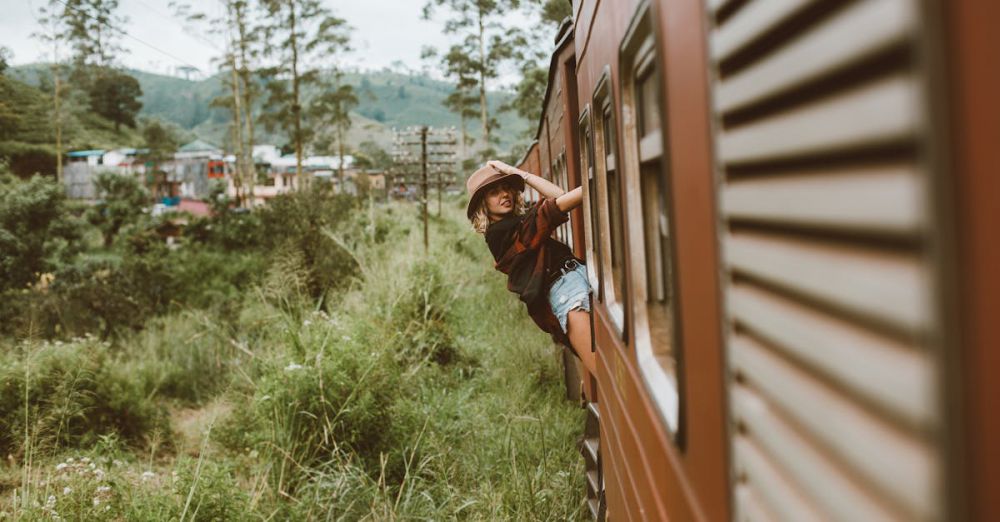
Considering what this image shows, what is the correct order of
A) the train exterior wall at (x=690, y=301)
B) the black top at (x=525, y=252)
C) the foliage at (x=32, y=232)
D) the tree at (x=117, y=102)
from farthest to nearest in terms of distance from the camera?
the tree at (x=117, y=102) → the foliage at (x=32, y=232) → the black top at (x=525, y=252) → the train exterior wall at (x=690, y=301)

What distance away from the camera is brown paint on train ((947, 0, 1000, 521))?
474 mm

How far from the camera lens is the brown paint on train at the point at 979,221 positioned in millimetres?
474

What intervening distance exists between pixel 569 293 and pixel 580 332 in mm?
250

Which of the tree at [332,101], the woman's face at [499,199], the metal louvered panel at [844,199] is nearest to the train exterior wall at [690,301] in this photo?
the metal louvered panel at [844,199]

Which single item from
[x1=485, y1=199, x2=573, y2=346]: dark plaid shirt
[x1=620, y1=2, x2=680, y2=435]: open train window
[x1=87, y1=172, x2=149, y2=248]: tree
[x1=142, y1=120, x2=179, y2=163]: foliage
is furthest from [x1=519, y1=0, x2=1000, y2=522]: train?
[x1=142, y1=120, x2=179, y2=163]: foliage

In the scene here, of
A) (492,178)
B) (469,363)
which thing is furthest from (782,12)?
(469,363)

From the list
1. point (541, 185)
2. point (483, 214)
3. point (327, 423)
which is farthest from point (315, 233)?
→ point (541, 185)

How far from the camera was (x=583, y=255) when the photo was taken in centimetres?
469

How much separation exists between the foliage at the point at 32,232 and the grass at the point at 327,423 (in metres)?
5.79

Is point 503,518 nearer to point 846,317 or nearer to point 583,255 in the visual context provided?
point 583,255

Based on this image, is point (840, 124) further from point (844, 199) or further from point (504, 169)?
point (504, 169)

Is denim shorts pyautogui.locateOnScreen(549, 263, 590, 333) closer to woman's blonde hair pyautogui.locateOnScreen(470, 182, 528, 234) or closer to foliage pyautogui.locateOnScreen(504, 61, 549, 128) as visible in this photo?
woman's blonde hair pyautogui.locateOnScreen(470, 182, 528, 234)

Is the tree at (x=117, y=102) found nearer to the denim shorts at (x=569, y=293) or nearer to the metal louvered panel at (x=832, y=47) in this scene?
the denim shorts at (x=569, y=293)

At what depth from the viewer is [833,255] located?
0.65m
